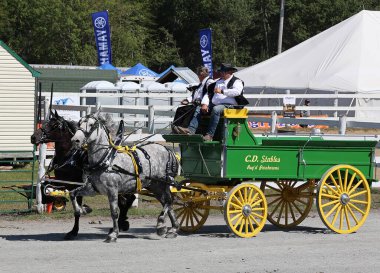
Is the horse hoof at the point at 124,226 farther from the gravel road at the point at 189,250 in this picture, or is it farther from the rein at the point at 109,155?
the rein at the point at 109,155

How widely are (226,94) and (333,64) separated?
23.6 meters

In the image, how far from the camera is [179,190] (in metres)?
14.0

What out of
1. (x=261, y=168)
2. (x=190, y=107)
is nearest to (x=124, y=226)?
(x=190, y=107)

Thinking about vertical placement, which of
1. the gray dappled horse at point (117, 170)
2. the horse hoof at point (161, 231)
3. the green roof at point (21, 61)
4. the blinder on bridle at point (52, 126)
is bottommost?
the horse hoof at point (161, 231)

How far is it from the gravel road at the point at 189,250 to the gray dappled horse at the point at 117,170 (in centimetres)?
46

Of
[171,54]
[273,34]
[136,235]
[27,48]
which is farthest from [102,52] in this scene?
[136,235]

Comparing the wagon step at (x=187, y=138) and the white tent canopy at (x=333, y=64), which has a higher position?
the white tent canopy at (x=333, y=64)

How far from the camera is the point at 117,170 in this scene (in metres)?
13.2

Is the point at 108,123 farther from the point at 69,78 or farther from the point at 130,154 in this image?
the point at 69,78

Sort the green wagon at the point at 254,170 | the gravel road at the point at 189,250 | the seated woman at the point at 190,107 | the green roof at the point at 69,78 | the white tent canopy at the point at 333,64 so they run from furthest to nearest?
1. the green roof at the point at 69,78
2. the white tent canopy at the point at 333,64
3. the seated woman at the point at 190,107
4. the green wagon at the point at 254,170
5. the gravel road at the point at 189,250

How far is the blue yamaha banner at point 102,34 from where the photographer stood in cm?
5391

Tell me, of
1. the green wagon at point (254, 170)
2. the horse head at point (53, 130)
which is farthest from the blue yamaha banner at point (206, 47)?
the horse head at point (53, 130)

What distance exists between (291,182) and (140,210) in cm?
316

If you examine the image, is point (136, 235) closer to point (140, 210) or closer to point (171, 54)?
point (140, 210)
